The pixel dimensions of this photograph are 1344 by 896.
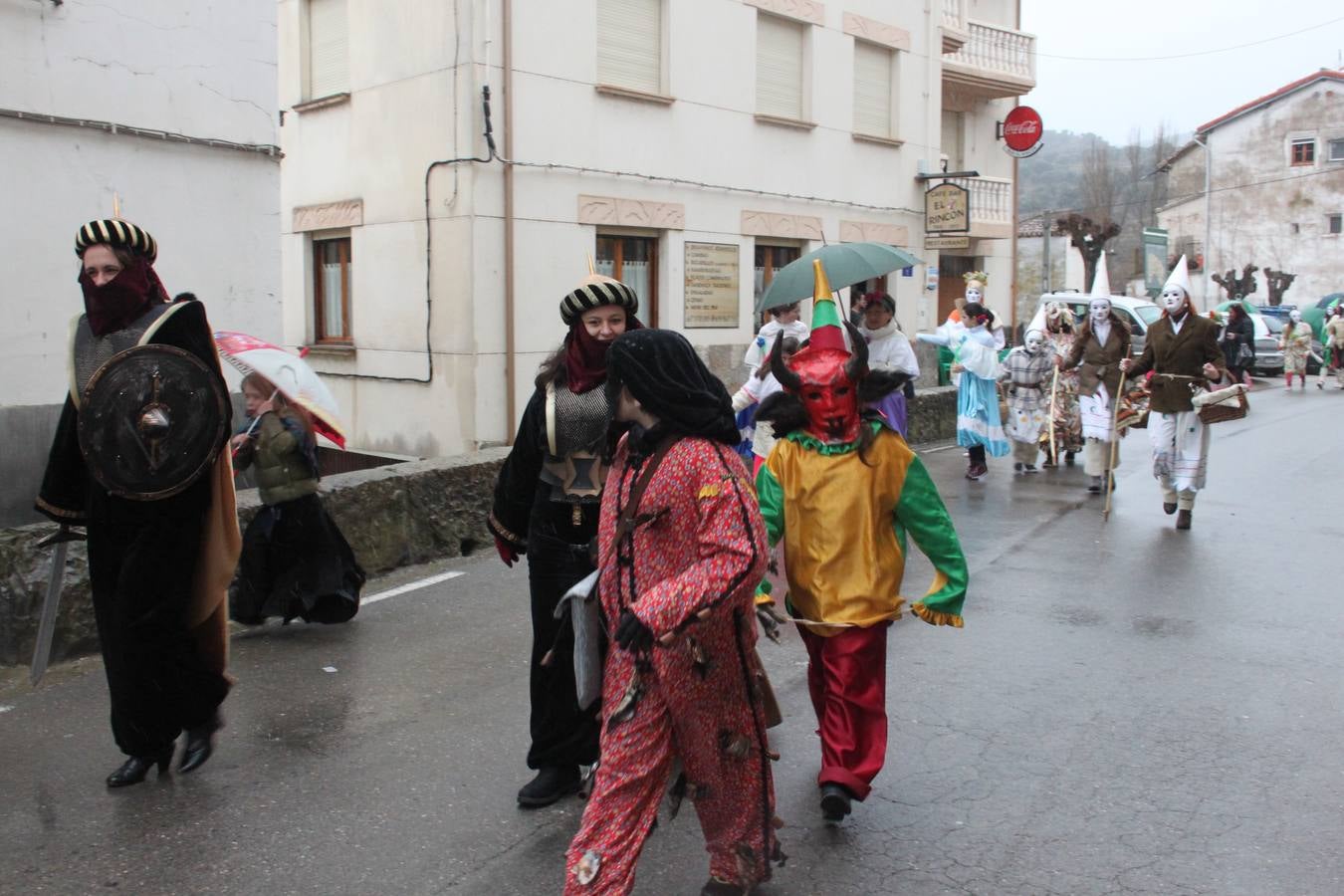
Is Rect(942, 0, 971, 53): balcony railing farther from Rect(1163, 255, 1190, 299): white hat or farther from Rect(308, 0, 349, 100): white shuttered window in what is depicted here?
Rect(1163, 255, 1190, 299): white hat

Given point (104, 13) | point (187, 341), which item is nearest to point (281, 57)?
point (104, 13)

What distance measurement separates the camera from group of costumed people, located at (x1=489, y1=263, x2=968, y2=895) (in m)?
3.29

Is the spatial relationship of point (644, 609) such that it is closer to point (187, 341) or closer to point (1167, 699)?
point (187, 341)

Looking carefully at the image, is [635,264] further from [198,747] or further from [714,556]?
[714,556]

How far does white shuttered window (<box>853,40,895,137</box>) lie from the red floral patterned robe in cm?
1598

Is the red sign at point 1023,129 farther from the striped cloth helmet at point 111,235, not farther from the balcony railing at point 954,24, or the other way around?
the striped cloth helmet at point 111,235

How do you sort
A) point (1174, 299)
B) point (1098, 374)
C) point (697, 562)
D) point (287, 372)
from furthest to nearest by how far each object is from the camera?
point (1098, 374), point (1174, 299), point (287, 372), point (697, 562)

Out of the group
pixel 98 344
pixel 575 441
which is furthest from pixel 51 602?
pixel 575 441

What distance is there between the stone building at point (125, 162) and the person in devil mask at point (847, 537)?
15.7ft

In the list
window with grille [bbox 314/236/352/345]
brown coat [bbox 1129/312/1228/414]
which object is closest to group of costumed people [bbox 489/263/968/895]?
brown coat [bbox 1129/312/1228/414]

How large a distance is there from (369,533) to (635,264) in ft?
26.7

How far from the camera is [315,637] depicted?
21.9ft

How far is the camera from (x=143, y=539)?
4469 millimetres

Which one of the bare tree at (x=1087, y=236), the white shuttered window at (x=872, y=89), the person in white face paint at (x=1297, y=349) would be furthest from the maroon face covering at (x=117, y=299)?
the bare tree at (x=1087, y=236)
